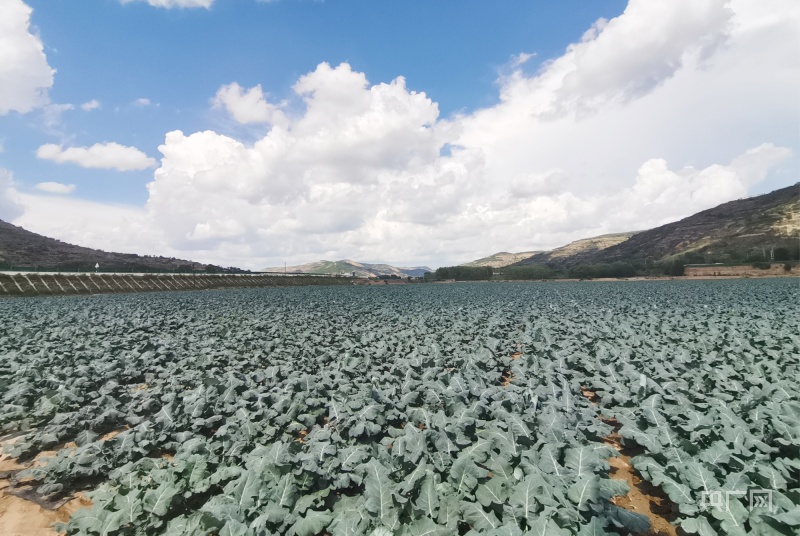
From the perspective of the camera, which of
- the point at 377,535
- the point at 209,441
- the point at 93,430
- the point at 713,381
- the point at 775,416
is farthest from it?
the point at 713,381

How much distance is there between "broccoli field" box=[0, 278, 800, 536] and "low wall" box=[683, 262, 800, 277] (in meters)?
102

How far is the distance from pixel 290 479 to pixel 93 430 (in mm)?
6168

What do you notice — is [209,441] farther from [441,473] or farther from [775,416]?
[775,416]

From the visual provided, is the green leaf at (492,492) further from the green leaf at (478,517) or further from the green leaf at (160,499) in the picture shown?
the green leaf at (160,499)

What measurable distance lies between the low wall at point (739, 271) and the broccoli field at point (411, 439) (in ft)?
335

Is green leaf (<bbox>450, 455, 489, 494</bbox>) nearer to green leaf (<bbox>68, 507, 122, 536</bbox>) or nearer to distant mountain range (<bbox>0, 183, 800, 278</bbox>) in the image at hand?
green leaf (<bbox>68, 507, 122, 536</bbox>)

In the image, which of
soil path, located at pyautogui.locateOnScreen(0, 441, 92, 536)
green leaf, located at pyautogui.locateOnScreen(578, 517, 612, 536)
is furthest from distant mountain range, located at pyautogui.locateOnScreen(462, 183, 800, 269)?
soil path, located at pyautogui.locateOnScreen(0, 441, 92, 536)

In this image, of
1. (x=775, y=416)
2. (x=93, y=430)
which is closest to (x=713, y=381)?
(x=775, y=416)

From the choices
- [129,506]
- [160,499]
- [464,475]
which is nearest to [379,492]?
[464,475]

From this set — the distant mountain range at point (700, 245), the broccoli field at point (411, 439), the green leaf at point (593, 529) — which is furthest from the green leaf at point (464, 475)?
the distant mountain range at point (700, 245)

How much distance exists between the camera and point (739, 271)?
91.8 m

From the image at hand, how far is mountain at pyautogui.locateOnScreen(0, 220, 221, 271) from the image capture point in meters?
112

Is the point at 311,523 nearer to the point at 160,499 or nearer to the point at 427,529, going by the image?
the point at 427,529

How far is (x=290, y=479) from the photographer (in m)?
5.09
